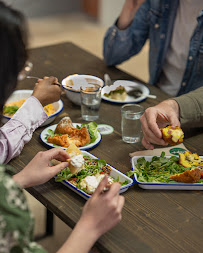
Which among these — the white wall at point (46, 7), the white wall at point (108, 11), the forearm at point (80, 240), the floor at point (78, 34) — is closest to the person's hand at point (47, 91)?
the forearm at point (80, 240)

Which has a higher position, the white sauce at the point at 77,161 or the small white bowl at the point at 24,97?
the white sauce at the point at 77,161

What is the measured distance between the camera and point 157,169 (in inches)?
53.0

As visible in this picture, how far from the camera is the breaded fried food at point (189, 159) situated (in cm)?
135

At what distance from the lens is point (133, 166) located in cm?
133

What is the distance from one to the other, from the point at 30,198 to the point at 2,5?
1766 millimetres

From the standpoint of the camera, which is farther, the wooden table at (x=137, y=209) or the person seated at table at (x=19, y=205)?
the wooden table at (x=137, y=209)

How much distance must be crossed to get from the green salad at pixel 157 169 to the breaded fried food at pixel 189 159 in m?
0.02

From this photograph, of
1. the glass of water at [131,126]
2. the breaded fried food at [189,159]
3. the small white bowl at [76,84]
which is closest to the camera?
→ the breaded fried food at [189,159]

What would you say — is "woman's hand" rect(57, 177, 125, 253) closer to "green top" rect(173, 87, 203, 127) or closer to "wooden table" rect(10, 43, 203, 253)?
"wooden table" rect(10, 43, 203, 253)

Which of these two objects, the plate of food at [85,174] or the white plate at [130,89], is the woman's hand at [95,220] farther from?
the white plate at [130,89]

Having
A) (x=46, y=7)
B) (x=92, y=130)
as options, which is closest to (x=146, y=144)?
(x=92, y=130)

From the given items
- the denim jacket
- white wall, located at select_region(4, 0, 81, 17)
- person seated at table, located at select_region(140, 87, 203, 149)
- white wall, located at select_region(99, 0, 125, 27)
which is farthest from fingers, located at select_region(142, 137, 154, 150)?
white wall, located at select_region(4, 0, 81, 17)

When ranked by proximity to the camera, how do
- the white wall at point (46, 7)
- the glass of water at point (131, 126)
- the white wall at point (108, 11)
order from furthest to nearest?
1. the white wall at point (46, 7)
2. the white wall at point (108, 11)
3. the glass of water at point (131, 126)

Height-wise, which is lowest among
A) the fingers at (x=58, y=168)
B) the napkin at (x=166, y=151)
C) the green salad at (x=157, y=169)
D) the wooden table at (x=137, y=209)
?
the wooden table at (x=137, y=209)
